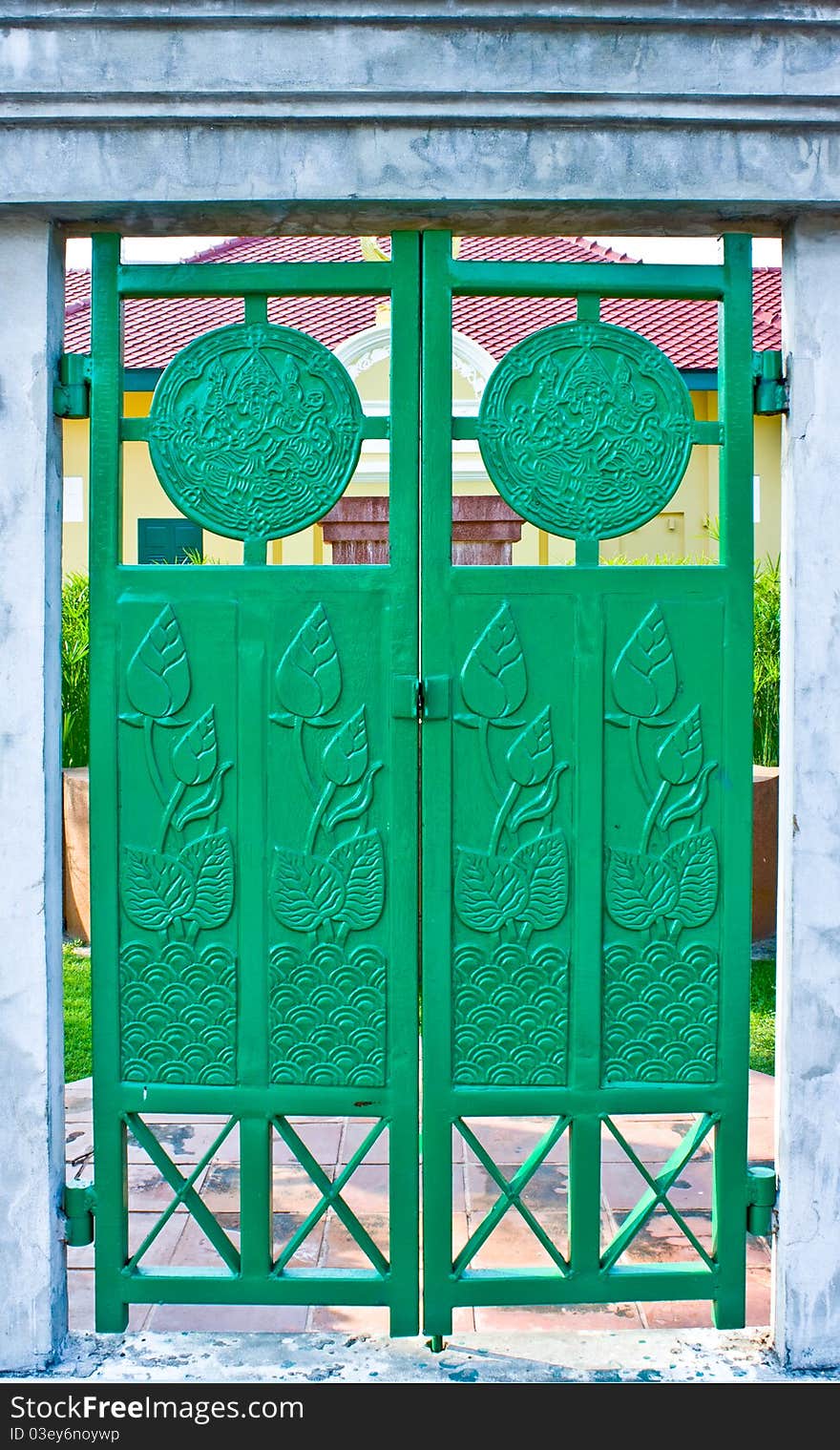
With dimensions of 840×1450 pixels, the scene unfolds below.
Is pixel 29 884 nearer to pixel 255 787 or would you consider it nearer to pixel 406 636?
pixel 255 787

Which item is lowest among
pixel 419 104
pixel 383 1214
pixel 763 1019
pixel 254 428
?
pixel 383 1214

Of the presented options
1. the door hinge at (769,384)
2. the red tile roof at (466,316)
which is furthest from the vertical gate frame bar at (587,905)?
the red tile roof at (466,316)

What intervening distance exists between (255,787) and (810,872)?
113 centimetres

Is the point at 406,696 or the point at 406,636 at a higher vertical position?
the point at 406,636

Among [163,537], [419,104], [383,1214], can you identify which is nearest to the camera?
[419,104]

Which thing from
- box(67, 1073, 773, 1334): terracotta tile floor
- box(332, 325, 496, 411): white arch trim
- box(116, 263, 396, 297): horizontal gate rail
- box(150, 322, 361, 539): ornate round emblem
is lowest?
box(67, 1073, 773, 1334): terracotta tile floor

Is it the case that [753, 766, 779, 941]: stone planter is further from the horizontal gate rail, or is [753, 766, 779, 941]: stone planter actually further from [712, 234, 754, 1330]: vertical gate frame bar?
the horizontal gate rail

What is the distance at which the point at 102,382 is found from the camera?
249cm

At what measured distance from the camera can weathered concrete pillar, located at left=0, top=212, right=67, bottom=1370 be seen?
8.06 feet

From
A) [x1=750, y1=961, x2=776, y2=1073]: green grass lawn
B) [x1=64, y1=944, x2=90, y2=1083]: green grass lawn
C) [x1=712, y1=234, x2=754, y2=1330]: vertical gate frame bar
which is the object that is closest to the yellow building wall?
[x1=64, y1=944, x2=90, y2=1083]: green grass lawn

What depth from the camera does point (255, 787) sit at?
8.32 ft

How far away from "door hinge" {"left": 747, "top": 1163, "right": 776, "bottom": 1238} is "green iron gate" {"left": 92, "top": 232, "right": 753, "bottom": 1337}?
0.20 ft

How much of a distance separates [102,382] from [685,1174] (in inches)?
110

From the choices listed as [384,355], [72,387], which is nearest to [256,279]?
[72,387]
